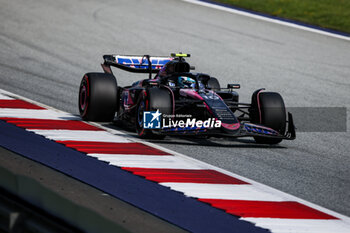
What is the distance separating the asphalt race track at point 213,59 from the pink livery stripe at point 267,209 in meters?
0.48

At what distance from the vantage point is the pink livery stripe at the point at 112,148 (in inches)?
317

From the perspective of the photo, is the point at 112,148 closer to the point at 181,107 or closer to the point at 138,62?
the point at 181,107

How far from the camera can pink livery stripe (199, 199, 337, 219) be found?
5.99 m

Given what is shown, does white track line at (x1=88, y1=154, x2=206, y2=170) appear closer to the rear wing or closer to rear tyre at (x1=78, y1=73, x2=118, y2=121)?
rear tyre at (x1=78, y1=73, x2=118, y2=121)

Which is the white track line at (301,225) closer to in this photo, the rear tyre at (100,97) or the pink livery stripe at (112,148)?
the pink livery stripe at (112,148)

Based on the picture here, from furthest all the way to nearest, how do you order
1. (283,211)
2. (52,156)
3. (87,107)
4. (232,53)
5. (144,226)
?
(232,53), (87,107), (52,156), (283,211), (144,226)

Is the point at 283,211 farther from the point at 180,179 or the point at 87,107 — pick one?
the point at 87,107

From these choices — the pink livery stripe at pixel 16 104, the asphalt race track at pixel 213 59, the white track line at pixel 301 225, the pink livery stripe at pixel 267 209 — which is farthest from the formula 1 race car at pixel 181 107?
the white track line at pixel 301 225

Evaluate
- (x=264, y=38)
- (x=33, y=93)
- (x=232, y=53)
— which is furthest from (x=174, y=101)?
(x=264, y=38)

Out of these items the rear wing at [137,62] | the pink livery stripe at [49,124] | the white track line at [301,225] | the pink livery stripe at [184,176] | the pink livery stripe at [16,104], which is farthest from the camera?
the rear wing at [137,62]

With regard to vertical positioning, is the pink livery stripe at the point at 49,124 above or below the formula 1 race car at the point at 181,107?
below

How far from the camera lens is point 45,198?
5.09 metres

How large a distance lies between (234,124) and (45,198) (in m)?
4.08

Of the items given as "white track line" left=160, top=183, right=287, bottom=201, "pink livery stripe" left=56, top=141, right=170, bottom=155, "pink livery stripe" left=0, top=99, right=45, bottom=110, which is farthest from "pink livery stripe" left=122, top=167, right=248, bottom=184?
"pink livery stripe" left=0, top=99, right=45, bottom=110
